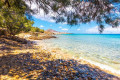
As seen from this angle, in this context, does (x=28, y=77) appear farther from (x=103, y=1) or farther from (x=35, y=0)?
(x=103, y=1)

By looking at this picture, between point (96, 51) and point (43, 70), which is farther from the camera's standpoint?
point (96, 51)

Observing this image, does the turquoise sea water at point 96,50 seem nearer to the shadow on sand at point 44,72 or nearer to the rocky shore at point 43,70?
the rocky shore at point 43,70

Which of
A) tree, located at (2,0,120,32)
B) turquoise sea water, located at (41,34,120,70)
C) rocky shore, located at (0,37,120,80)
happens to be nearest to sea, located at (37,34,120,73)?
turquoise sea water, located at (41,34,120,70)

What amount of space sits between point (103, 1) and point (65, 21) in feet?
6.58

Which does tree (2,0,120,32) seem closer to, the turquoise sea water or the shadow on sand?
the shadow on sand

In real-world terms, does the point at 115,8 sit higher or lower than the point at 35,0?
lower

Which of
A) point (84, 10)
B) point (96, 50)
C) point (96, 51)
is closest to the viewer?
point (84, 10)

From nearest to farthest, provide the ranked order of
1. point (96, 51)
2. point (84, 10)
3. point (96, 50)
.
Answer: point (84, 10) < point (96, 51) < point (96, 50)

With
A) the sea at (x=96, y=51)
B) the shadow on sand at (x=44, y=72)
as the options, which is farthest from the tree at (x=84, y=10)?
the sea at (x=96, y=51)

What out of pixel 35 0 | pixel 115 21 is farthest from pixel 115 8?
pixel 35 0

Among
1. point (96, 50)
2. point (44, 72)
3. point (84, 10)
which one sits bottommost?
point (96, 50)

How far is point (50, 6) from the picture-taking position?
13.8 ft

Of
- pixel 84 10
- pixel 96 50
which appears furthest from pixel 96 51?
pixel 84 10

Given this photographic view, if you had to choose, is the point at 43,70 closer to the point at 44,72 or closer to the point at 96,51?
the point at 44,72
